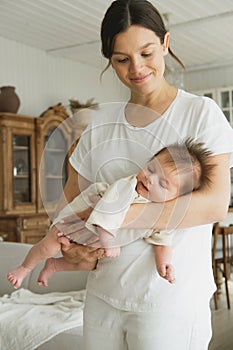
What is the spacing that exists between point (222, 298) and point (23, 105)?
3.04 m

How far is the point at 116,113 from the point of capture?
1271mm

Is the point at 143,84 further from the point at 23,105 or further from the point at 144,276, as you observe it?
the point at 23,105

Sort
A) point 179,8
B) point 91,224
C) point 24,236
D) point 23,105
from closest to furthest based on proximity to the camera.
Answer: point 91,224 < point 179,8 < point 24,236 < point 23,105

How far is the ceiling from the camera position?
4664 mm

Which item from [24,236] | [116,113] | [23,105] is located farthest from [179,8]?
[116,113]

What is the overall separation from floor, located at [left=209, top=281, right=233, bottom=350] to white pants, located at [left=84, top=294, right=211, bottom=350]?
2484 mm

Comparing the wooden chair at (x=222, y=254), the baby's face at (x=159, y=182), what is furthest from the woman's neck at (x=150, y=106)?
the wooden chair at (x=222, y=254)

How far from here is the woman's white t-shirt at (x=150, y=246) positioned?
1145 mm

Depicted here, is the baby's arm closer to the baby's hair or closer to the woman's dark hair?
the baby's hair

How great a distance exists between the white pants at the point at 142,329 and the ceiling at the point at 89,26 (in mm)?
3788

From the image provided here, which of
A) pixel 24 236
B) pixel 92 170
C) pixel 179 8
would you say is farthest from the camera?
pixel 24 236

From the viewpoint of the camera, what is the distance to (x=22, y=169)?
5426 millimetres

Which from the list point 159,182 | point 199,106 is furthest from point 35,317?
point 199,106

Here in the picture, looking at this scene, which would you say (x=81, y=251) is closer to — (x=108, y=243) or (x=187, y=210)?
(x=108, y=243)
